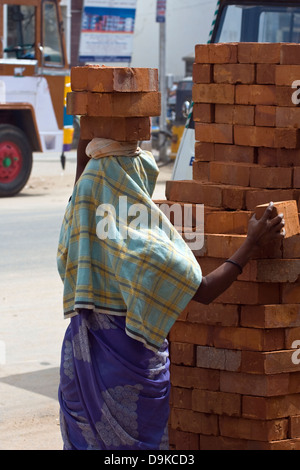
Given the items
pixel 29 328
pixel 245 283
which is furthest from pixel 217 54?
pixel 29 328

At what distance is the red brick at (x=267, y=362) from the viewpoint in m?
3.77

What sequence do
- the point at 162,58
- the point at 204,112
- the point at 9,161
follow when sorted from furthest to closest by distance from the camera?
the point at 162,58 < the point at 9,161 < the point at 204,112

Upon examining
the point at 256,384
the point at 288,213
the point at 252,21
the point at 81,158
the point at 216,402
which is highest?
the point at 252,21

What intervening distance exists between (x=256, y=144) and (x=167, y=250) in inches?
49.4

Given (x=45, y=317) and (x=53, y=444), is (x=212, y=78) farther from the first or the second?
(x=45, y=317)

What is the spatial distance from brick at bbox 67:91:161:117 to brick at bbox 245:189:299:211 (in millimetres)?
816

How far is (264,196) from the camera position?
3869mm

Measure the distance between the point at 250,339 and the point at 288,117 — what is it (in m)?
0.91

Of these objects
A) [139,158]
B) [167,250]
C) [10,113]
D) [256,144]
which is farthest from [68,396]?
[10,113]

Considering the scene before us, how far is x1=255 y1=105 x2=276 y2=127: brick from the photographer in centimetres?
396

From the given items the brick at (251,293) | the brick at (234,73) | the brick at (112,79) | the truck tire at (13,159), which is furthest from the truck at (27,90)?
the brick at (112,79)

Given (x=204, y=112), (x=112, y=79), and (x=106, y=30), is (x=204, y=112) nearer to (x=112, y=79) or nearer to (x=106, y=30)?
(x=112, y=79)

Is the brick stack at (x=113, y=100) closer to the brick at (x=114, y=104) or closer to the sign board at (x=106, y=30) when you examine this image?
the brick at (x=114, y=104)

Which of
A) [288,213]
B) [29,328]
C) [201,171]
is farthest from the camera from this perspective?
[29,328]
